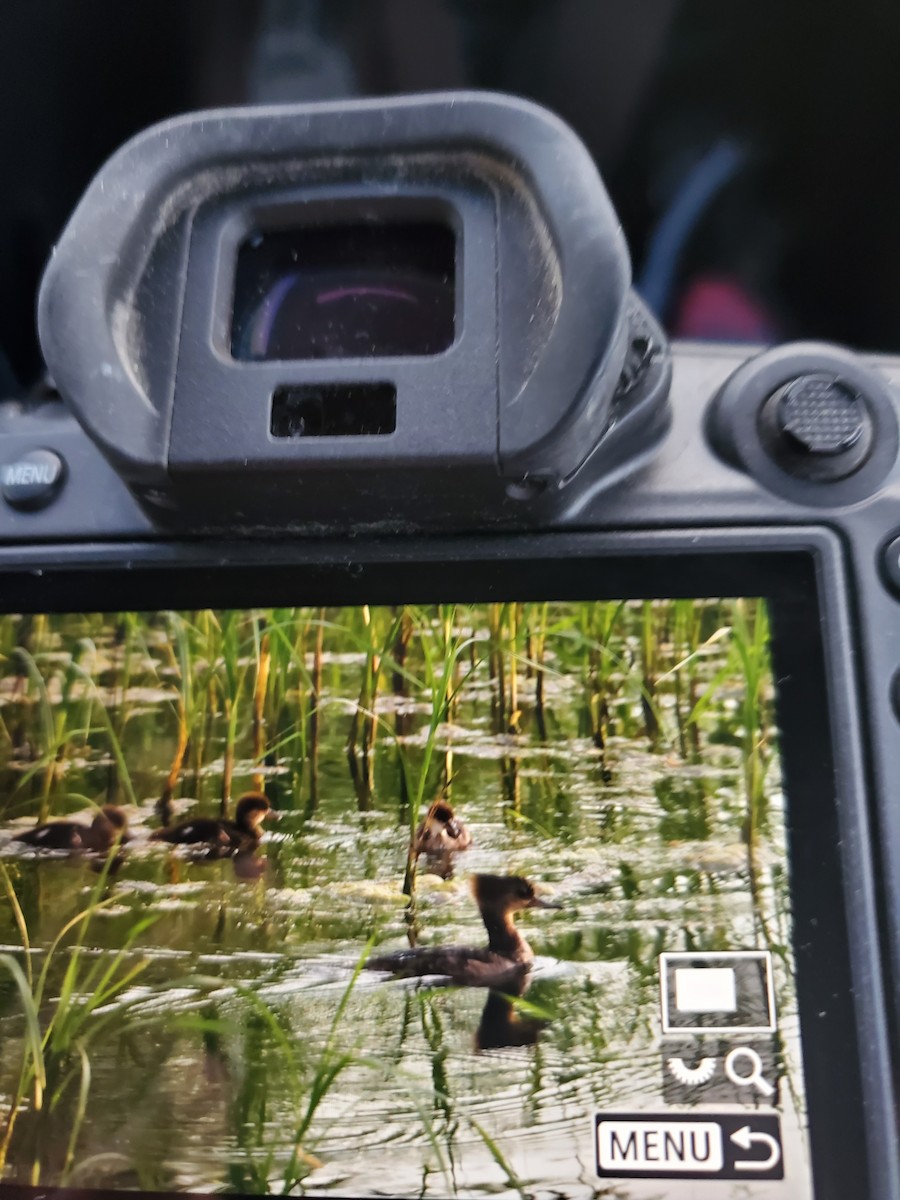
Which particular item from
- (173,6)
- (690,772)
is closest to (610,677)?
(690,772)

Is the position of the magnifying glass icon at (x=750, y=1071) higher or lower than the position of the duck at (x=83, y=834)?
lower

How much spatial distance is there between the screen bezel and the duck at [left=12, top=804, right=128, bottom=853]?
3.9 inches

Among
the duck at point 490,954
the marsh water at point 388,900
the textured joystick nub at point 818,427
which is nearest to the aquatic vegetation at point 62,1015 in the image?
the marsh water at point 388,900

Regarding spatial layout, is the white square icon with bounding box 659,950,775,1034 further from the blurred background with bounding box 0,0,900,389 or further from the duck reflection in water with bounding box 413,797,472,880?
the blurred background with bounding box 0,0,900,389

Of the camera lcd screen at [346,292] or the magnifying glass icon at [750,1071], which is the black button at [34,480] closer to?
the camera lcd screen at [346,292]

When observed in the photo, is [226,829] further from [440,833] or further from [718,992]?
[718,992]

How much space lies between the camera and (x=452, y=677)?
0.47 meters

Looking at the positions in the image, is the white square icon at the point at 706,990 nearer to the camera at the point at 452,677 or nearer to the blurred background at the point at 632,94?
the camera at the point at 452,677

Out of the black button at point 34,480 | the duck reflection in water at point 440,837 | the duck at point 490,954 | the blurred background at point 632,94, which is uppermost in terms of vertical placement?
the blurred background at point 632,94

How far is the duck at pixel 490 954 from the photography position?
1.46 ft

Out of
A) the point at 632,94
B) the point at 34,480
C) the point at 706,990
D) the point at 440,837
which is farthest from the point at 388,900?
the point at 632,94

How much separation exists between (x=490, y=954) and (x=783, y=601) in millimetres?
203

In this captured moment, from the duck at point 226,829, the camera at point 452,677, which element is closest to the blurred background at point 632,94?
the camera at point 452,677

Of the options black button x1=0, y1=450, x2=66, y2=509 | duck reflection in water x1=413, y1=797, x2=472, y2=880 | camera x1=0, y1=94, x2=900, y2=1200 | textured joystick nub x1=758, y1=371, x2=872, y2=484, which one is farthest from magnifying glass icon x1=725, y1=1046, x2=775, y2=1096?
black button x1=0, y1=450, x2=66, y2=509
